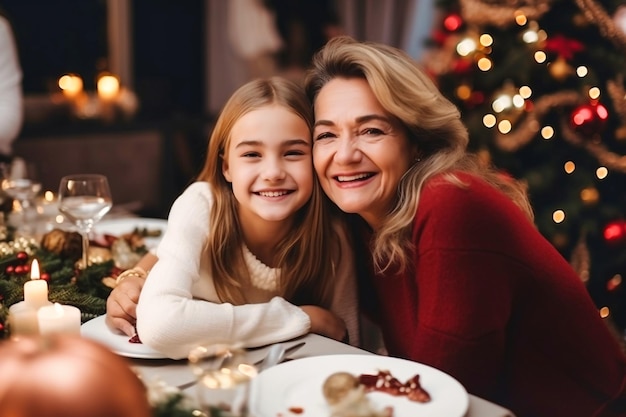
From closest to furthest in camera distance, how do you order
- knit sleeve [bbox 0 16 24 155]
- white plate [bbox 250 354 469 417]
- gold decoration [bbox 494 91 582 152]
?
white plate [bbox 250 354 469 417]
knit sleeve [bbox 0 16 24 155]
gold decoration [bbox 494 91 582 152]

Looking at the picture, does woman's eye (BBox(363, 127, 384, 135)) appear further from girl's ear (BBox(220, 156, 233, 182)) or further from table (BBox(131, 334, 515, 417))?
table (BBox(131, 334, 515, 417))

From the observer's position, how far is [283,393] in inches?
45.8

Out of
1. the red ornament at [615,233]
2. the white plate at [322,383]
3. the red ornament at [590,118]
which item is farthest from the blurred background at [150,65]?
the white plate at [322,383]

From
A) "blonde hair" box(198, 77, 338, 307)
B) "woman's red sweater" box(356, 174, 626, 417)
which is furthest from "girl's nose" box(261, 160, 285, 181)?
"woman's red sweater" box(356, 174, 626, 417)

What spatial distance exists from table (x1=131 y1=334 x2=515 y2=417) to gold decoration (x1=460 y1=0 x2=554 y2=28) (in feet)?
8.07

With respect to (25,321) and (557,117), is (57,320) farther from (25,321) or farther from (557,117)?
(557,117)

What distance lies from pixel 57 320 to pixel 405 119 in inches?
33.2

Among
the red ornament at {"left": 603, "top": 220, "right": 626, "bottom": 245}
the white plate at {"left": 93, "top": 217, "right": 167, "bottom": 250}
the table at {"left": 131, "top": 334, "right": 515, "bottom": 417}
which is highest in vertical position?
the table at {"left": 131, "top": 334, "right": 515, "bottom": 417}

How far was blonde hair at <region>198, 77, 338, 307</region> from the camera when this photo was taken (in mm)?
1738

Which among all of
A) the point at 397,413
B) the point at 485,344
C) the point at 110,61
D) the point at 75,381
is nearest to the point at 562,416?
the point at 485,344

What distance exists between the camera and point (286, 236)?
1.85 m

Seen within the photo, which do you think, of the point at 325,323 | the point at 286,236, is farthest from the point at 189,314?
the point at 286,236

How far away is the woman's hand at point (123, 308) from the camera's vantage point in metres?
1.51

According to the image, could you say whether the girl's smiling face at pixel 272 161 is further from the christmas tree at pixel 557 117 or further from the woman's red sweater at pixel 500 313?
the christmas tree at pixel 557 117
